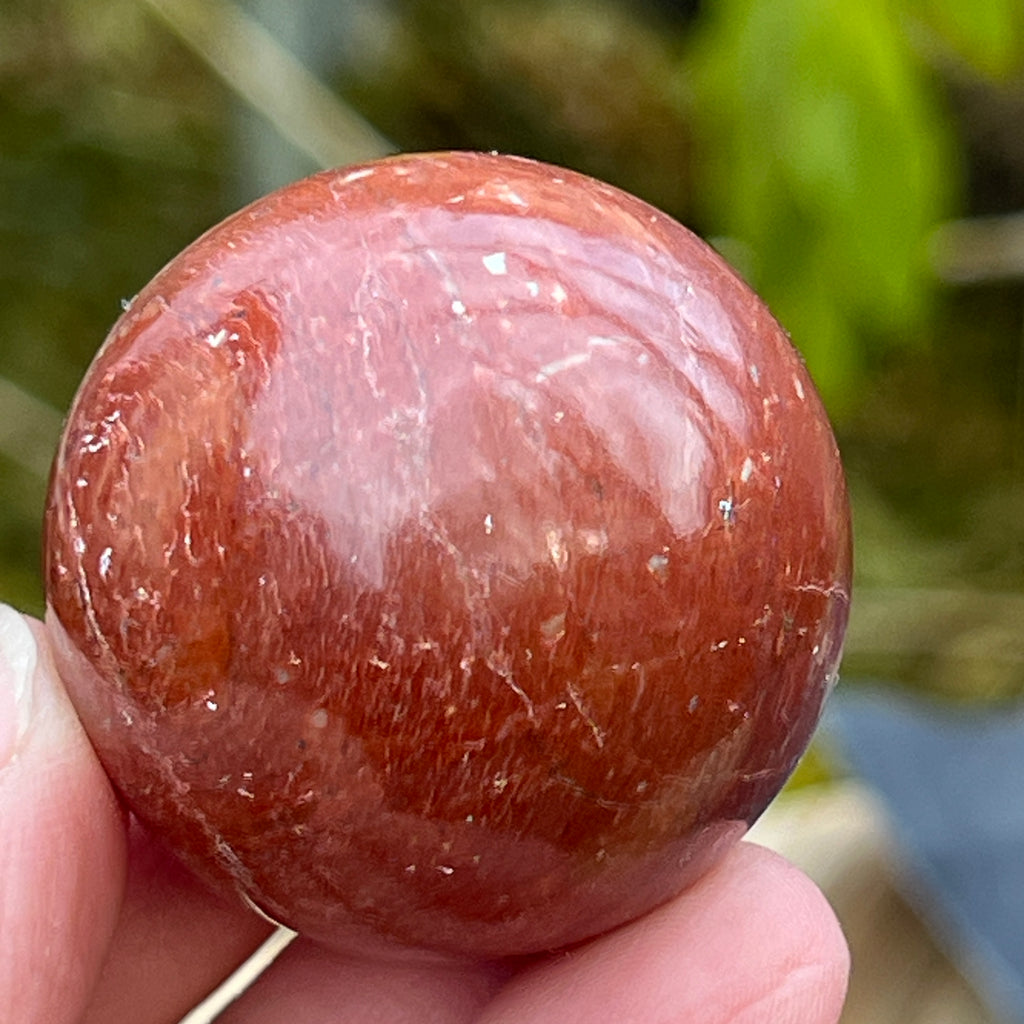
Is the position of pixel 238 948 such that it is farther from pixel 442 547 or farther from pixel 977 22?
pixel 977 22

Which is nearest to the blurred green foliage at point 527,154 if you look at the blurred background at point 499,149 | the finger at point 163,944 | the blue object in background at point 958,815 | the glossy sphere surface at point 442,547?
the blurred background at point 499,149

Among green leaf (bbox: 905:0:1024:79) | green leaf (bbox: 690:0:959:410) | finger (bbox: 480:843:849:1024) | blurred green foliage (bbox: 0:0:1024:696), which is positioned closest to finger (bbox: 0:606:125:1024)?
finger (bbox: 480:843:849:1024)

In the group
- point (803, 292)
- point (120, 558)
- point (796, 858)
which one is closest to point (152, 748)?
point (120, 558)

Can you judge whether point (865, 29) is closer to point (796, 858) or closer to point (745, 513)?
point (745, 513)

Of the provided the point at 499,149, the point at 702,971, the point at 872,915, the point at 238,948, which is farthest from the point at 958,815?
the point at 499,149

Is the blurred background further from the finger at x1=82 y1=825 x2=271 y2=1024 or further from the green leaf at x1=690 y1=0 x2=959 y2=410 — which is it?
the finger at x1=82 y1=825 x2=271 y2=1024

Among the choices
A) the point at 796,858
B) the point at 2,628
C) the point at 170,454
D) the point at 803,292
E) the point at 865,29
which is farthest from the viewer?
the point at 796,858

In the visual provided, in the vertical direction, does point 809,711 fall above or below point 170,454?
below
